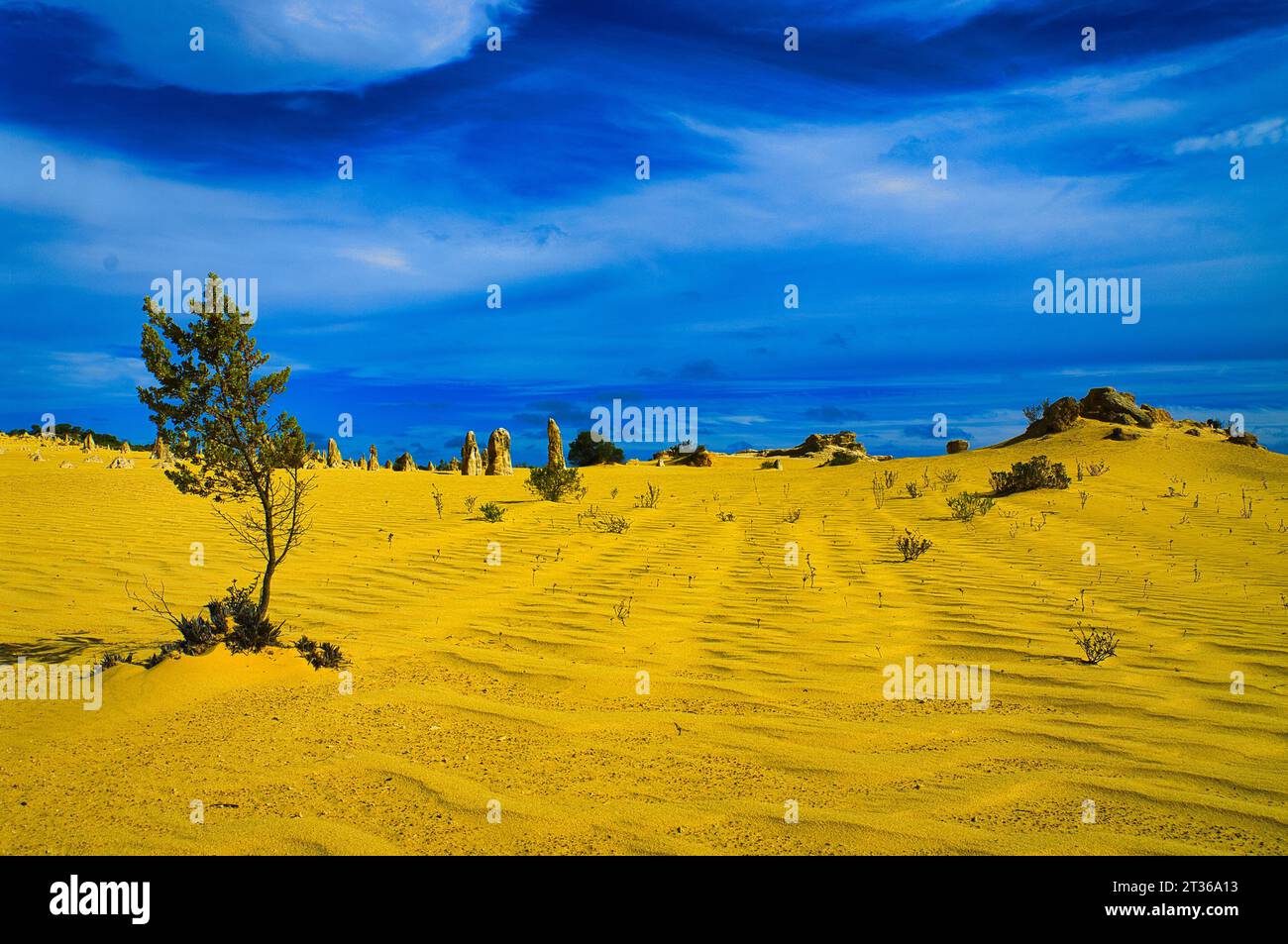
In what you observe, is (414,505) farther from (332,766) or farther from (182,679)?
(332,766)

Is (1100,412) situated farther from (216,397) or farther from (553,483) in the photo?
(216,397)

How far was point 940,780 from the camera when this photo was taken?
3.67 metres

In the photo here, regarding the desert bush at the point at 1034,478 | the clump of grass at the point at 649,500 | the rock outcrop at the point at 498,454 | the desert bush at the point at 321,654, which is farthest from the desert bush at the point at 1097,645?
the rock outcrop at the point at 498,454

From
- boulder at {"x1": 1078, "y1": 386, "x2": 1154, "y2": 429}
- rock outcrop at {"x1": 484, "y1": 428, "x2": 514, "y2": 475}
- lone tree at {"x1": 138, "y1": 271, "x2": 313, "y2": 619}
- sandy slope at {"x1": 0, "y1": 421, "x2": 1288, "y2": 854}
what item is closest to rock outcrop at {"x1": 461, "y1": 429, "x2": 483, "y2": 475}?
rock outcrop at {"x1": 484, "y1": 428, "x2": 514, "y2": 475}

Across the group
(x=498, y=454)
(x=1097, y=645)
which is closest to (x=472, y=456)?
(x=498, y=454)

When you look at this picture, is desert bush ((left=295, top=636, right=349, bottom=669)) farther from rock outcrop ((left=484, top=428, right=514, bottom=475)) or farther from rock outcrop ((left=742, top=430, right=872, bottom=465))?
rock outcrop ((left=742, top=430, right=872, bottom=465))

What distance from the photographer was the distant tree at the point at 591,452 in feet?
153

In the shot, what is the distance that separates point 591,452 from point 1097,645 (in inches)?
1659

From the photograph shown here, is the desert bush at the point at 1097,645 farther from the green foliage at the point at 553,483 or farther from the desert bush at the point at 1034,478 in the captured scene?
the green foliage at the point at 553,483

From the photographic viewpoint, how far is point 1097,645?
17.8ft

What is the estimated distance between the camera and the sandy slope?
3.27m

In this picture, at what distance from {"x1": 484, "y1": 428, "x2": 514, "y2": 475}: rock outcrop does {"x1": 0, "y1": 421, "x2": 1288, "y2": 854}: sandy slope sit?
1843 cm

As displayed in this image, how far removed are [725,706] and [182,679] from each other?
371 centimetres
